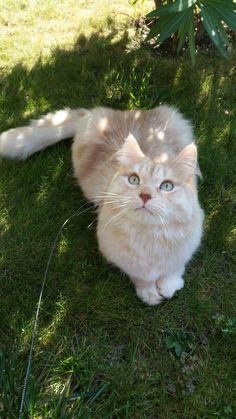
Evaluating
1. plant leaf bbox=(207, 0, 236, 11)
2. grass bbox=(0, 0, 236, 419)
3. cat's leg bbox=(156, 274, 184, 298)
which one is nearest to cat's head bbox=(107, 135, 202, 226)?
cat's leg bbox=(156, 274, 184, 298)

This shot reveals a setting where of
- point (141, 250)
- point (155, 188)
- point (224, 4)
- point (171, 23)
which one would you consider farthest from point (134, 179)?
point (224, 4)

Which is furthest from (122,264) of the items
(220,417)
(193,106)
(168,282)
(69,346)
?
(193,106)

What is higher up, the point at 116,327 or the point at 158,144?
the point at 158,144

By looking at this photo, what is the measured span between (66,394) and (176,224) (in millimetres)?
998

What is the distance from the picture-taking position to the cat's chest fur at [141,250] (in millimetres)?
1962

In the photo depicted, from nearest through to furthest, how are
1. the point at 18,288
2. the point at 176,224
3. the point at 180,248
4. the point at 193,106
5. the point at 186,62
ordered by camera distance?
the point at 176,224 → the point at 180,248 → the point at 18,288 → the point at 193,106 → the point at 186,62

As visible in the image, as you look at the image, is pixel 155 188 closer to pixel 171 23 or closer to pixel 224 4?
pixel 171 23

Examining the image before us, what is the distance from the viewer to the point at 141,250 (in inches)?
79.4

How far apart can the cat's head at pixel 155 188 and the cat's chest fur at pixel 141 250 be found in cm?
11

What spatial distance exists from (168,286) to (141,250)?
39 centimetres

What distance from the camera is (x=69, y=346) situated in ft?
7.14

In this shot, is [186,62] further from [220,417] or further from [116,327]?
[220,417]

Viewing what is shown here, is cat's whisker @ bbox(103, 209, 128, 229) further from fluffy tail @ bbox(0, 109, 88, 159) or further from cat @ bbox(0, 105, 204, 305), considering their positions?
fluffy tail @ bbox(0, 109, 88, 159)

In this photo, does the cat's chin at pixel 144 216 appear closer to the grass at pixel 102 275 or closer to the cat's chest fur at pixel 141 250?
the cat's chest fur at pixel 141 250
